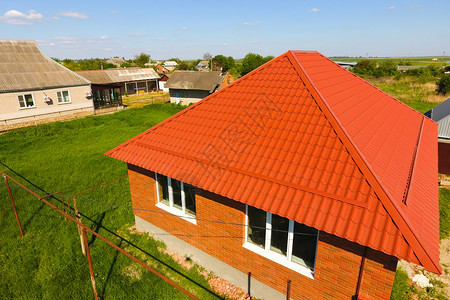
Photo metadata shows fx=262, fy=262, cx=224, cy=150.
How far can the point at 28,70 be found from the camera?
27312 mm

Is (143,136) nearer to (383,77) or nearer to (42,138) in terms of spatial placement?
(42,138)

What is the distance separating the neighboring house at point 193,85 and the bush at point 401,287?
3203 cm

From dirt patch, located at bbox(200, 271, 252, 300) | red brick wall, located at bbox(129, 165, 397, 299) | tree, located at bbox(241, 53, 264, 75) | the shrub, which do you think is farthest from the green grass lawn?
tree, located at bbox(241, 53, 264, 75)

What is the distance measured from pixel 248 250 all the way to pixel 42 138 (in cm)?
2282

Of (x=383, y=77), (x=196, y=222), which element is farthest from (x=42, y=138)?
(x=383, y=77)

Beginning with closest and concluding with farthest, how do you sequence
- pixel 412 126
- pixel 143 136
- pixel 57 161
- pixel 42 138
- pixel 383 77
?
pixel 143 136 → pixel 412 126 → pixel 57 161 → pixel 42 138 → pixel 383 77

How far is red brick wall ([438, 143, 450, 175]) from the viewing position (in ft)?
47.3

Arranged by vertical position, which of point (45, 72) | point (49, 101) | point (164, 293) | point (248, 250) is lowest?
point (164, 293)

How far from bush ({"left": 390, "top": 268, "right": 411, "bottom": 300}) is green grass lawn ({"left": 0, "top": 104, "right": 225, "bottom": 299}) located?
525cm

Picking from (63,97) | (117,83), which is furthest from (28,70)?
(117,83)

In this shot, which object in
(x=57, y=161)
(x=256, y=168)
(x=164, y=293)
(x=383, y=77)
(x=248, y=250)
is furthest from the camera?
(x=383, y=77)

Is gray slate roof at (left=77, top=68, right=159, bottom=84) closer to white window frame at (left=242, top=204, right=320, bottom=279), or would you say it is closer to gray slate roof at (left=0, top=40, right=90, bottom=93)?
gray slate roof at (left=0, top=40, right=90, bottom=93)

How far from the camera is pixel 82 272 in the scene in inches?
321

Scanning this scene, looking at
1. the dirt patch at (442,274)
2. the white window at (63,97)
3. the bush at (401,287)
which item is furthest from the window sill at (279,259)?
the white window at (63,97)
